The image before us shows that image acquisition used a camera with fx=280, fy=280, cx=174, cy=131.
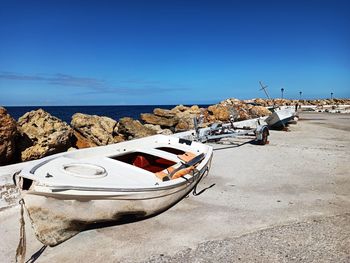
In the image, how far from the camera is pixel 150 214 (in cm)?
519

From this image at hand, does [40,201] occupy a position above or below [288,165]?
above

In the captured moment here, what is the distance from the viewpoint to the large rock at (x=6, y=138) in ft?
27.3

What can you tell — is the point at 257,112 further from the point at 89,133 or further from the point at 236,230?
the point at 236,230

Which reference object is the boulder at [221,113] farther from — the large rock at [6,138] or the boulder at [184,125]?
the large rock at [6,138]

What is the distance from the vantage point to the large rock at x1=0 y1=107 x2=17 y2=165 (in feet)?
27.3

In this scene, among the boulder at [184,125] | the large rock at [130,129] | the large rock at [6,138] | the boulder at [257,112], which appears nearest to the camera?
the large rock at [6,138]

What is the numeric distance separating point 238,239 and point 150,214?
1630 mm

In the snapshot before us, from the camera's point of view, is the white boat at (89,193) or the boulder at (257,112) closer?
the white boat at (89,193)

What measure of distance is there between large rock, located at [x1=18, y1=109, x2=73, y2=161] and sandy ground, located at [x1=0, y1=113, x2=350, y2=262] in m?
4.81

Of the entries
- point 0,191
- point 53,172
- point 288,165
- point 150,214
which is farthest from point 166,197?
point 288,165

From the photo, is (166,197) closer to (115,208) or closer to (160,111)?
(115,208)

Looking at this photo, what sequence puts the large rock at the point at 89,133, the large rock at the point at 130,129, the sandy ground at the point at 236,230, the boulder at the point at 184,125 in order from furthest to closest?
the boulder at the point at 184,125
the large rock at the point at 130,129
the large rock at the point at 89,133
the sandy ground at the point at 236,230

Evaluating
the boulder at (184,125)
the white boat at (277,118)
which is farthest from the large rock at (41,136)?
the white boat at (277,118)

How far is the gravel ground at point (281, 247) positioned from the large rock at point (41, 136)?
7636mm
